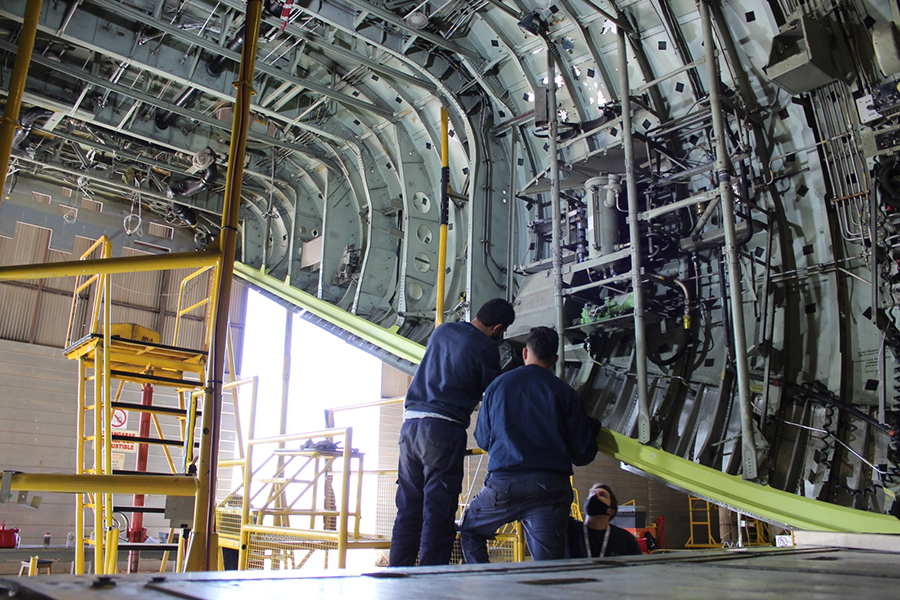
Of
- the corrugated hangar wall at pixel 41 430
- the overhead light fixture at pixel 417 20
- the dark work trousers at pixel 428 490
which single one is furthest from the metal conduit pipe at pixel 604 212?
the corrugated hangar wall at pixel 41 430

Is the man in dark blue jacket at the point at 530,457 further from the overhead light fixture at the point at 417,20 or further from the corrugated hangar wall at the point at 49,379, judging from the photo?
the corrugated hangar wall at the point at 49,379

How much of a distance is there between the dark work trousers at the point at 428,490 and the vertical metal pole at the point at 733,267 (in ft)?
5.64

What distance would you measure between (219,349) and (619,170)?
15.0 feet

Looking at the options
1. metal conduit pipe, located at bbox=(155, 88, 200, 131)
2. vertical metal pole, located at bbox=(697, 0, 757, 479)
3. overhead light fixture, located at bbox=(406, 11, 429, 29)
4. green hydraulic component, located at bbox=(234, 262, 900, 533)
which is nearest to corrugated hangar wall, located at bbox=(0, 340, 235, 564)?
metal conduit pipe, located at bbox=(155, 88, 200, 131)

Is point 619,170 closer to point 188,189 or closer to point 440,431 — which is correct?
point 440,431

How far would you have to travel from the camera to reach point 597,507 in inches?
137

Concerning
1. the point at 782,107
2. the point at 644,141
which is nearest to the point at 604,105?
the point at 644,141

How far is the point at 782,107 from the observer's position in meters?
5.09

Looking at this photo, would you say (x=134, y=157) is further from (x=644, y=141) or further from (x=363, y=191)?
(x=644, y=141)

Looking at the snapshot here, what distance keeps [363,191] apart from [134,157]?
3659 mm

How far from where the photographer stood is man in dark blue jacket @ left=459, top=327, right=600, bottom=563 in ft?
10.4

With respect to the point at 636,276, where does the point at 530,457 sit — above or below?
below

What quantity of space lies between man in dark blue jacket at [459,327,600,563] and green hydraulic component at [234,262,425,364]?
9.93 feet

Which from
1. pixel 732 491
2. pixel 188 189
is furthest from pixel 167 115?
pixel 732 491
